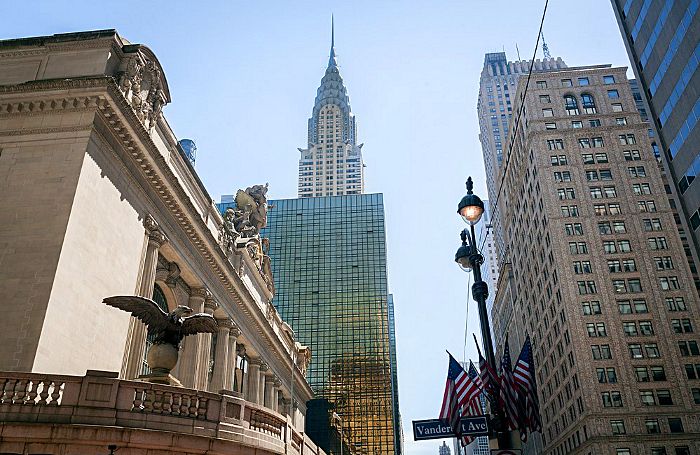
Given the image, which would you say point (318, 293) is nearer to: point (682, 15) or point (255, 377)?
point (255, 377)

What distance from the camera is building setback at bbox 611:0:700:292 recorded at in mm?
34375

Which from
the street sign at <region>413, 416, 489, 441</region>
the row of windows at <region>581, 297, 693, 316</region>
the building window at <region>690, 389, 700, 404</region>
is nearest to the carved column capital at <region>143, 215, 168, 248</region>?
the street sign at <region>413, 416, 489, 441</region>

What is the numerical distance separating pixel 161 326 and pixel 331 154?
15714 centimetres

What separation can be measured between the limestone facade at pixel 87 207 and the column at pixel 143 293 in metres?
0.07

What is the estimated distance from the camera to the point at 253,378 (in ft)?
167

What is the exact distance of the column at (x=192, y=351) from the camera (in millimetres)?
36094

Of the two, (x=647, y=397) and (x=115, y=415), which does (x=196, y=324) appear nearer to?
(x=115, y=415)

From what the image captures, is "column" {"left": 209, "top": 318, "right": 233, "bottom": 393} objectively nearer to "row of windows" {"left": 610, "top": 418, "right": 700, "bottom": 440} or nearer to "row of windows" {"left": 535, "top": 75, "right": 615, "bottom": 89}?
"row of windows" {"left": 610, "top": 418, "right": 700, "bottom": 440}

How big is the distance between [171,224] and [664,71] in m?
33.4

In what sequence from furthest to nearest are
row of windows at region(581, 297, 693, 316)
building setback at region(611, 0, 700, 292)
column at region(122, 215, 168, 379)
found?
row of windows at region(581, 297, 693, 316) → building setback at region(611, 0, 700, 292) → column at region(122, 215, 168, 379)

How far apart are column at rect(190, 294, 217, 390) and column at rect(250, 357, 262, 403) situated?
12053mm

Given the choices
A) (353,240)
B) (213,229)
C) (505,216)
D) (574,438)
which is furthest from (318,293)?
(213,229)

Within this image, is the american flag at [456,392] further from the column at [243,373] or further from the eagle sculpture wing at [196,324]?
the column at [243,373]

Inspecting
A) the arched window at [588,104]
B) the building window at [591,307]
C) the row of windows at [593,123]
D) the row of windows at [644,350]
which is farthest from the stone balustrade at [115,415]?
the arched window at [588,104]
